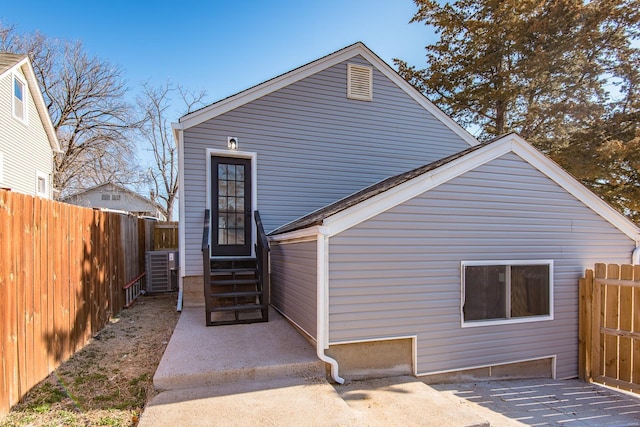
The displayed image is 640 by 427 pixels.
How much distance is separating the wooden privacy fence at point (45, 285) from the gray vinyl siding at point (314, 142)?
1.74 meters

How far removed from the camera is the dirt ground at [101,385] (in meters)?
2.93

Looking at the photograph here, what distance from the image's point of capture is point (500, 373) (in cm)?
496

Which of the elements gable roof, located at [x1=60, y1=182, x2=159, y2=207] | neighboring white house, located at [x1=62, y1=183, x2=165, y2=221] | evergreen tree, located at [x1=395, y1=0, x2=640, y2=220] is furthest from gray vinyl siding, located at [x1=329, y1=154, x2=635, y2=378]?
neighboring white house, located at [x1=62, y1=183, x2=165, y2=221]

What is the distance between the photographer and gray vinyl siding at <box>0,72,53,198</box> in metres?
9.52

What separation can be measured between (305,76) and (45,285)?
588cm

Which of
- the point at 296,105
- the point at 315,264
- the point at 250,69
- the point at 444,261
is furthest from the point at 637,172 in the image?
the point at 250,69

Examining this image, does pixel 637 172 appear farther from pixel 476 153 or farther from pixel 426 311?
pixel 426 311

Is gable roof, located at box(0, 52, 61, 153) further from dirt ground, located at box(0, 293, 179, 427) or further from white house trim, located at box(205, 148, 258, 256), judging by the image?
dirt ground, located at box(0, 293, 179, 427)

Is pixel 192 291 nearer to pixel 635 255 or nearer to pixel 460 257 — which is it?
pixel 460 257

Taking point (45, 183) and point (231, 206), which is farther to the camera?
point (45, 183)

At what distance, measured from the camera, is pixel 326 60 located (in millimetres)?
7379

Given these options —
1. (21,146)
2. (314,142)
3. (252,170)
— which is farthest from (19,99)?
(314,142)

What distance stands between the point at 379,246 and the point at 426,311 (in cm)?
114

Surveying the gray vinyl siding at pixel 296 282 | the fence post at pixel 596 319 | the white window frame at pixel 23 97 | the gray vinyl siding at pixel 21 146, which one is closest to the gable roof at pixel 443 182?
the gray vinyl siding at pixel 296 282
